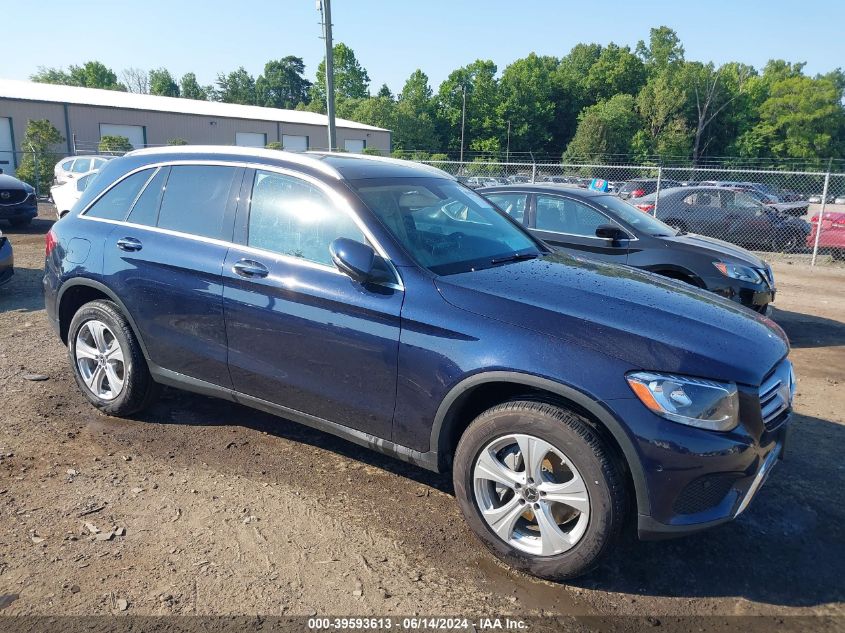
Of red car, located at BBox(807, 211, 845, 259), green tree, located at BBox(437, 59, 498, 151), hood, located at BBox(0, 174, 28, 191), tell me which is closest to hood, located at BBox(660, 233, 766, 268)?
red car, located at BBox(807, 211, 845, 259)

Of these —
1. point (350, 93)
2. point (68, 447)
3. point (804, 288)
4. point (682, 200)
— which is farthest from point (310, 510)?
point (350, 93)

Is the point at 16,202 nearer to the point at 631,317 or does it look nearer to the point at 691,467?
the point at 631,317

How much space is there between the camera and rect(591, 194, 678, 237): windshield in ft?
24.2

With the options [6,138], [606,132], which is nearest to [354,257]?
[6,138]

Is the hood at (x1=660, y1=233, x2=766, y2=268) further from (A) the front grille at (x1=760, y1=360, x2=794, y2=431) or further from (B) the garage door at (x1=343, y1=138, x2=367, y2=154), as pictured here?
(B) the garage door at (x1=343, y1=138, x2=367, y2=154)

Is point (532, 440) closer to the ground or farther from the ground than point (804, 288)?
farther from the ground

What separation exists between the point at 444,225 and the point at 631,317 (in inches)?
51.5

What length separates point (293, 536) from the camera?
323cm

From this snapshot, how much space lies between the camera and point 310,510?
3469 mm

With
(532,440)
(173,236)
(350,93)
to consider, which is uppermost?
(350,93)

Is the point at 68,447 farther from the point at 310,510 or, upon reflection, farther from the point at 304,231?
the point at 304,231

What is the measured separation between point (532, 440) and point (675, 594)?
935mm

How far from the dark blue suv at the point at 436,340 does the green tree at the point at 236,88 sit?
118648 mm

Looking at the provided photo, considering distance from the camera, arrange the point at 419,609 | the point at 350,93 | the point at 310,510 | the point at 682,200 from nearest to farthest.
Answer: the point at 419,609 → the point at 310,510 → the point at 682,200 → the point at 350,93
